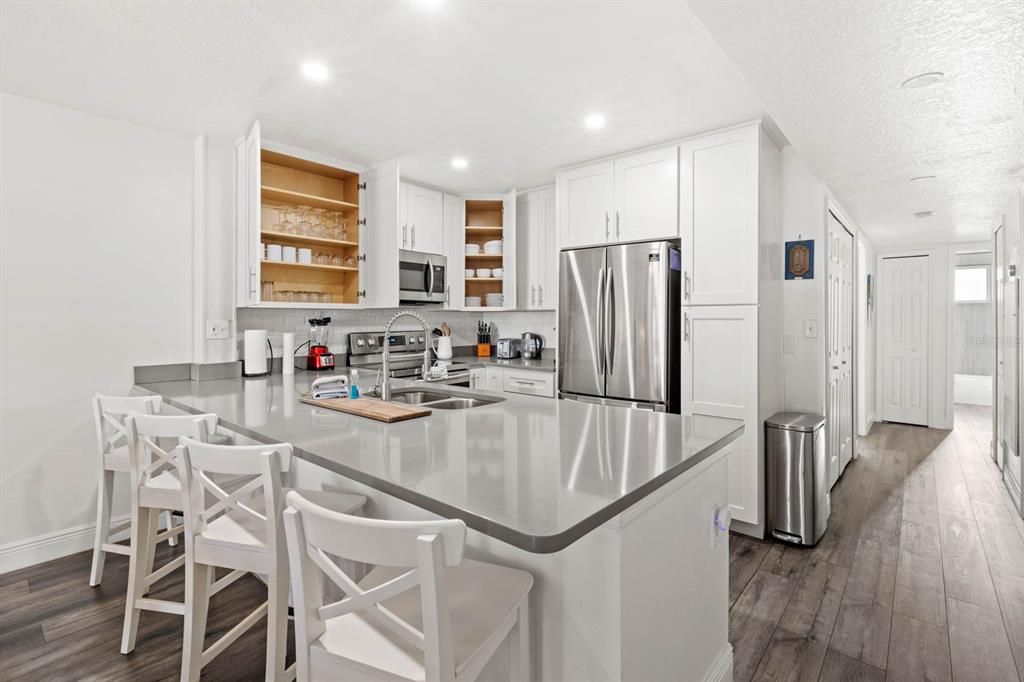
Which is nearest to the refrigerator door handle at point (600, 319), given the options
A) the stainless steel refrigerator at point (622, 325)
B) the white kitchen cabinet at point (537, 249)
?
the stainless steel refrigerator at point (622, 325)

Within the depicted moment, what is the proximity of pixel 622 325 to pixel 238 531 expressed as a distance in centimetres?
254

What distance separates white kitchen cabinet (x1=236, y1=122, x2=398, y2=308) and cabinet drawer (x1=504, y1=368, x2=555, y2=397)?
1.20m

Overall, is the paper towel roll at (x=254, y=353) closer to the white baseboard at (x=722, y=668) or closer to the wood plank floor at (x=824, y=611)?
the wood plank floor at (x=824, y=611)

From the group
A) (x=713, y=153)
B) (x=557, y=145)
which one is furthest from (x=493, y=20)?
(x=713, y=153)

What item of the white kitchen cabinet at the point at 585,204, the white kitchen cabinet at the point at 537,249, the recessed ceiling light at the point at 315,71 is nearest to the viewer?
the recessed ceiling light at the point at 315,71

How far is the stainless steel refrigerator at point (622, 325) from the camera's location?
3.23 meters

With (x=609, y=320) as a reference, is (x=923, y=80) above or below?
above

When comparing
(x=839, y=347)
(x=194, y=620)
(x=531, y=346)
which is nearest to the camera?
(x=194, y=620)

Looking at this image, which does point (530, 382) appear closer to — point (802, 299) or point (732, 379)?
point (732, 379)

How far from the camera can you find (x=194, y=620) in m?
1.60

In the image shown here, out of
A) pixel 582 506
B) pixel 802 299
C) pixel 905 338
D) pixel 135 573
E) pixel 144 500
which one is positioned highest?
pixel 802 299

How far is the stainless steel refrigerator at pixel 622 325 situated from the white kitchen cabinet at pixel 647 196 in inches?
4.2

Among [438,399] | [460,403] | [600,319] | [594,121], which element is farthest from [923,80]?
[438,399]

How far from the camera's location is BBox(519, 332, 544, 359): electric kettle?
4.64m
